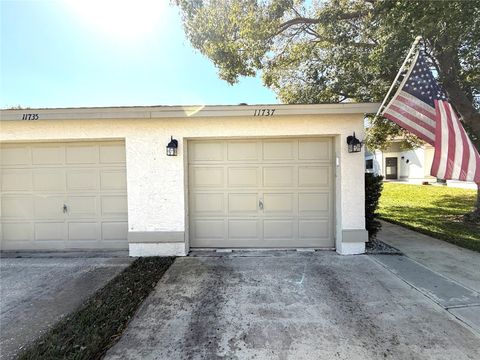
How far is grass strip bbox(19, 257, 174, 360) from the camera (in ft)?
8.11

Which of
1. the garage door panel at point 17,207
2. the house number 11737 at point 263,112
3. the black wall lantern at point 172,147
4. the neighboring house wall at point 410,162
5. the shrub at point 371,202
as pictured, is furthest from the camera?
the neighboring house wall at point 410,162

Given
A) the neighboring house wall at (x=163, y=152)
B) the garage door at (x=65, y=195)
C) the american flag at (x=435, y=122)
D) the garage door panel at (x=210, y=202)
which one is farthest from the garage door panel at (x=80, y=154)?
the american flag at (x=435, y=122)

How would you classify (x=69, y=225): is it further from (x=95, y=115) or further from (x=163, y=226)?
(x=95, y=115)

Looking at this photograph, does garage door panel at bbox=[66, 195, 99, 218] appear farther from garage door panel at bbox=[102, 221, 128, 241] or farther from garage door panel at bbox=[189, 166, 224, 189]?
garage door panel at bbox=[189, 166, 224, 189]

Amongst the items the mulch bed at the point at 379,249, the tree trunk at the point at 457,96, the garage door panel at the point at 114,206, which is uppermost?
the tree trunk at the point at 457,96

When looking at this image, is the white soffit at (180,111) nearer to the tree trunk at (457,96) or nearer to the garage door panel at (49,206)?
the garage door panel at (49,206)

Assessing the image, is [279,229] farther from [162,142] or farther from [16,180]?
[16,180]

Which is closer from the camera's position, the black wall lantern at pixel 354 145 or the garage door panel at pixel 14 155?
the black wall lantern at pixel 354 145

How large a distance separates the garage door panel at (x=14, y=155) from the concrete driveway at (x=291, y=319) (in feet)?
14.0

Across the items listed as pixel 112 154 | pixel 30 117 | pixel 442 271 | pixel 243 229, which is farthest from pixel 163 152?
pixel 442 271

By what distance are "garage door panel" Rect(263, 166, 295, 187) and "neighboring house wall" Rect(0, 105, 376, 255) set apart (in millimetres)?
738

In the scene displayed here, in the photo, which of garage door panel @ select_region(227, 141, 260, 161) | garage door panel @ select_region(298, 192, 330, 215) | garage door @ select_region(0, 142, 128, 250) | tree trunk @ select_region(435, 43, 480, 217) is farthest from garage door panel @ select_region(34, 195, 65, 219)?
tree trunk @ select_region(435, 43, 480, 217)

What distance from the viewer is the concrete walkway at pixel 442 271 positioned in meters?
3.23

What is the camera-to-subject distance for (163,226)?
5.18m
